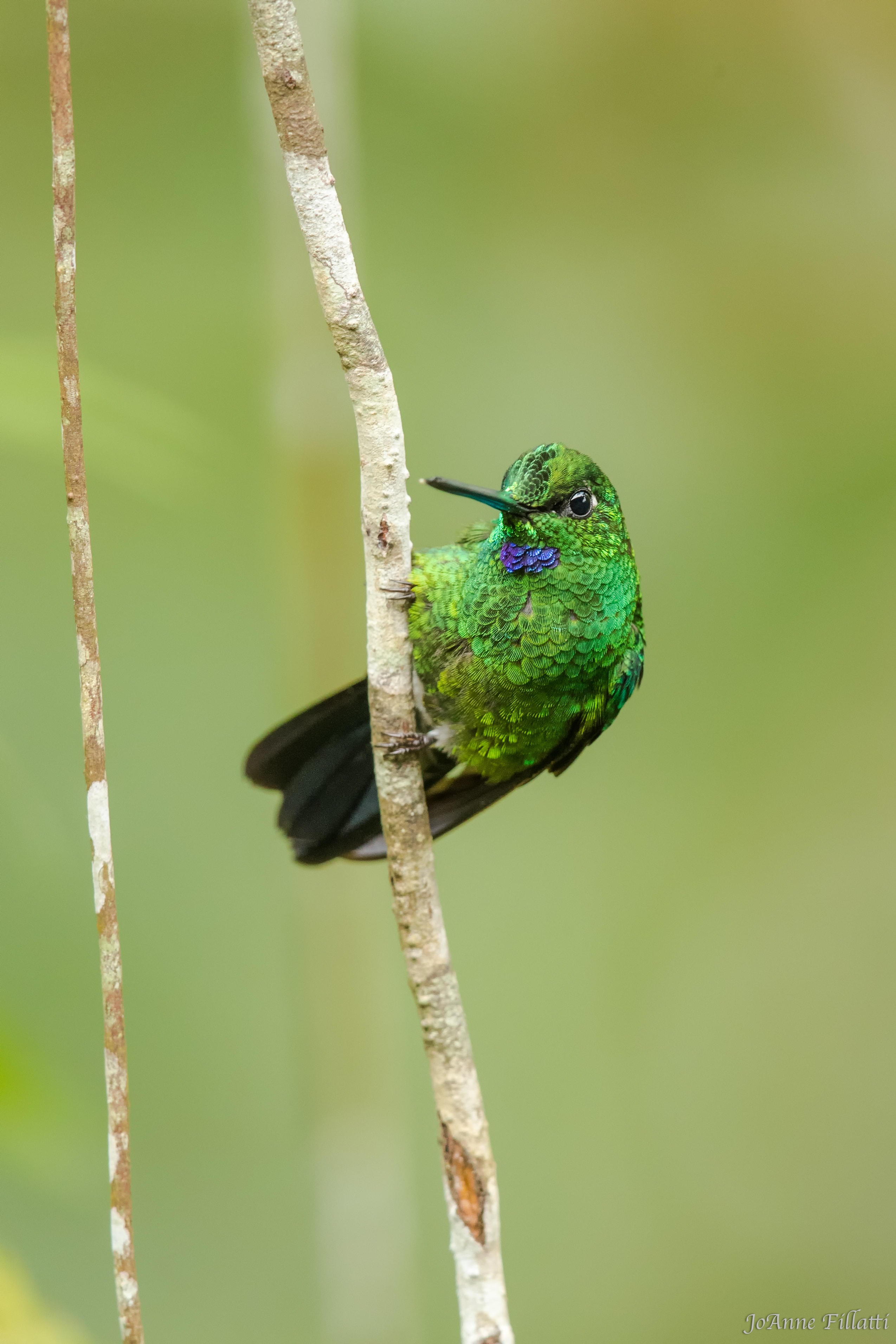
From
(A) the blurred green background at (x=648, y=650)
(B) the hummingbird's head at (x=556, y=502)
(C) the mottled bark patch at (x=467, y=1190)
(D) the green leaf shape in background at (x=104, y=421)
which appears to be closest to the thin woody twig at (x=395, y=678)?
(C) the mottled bark patch at (x=467, y=1190)

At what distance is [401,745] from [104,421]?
0.63 meters

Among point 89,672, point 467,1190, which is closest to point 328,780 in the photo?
point 467,1190

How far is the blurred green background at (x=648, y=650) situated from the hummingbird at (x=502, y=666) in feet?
2.91

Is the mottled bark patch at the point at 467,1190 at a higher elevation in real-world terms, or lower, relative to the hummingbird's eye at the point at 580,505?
lower

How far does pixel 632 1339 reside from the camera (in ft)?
13.2

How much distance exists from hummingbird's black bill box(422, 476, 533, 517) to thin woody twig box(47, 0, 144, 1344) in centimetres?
52

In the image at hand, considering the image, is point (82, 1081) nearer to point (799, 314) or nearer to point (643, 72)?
point (799, 314)

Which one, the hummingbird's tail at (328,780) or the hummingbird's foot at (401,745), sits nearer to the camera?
the hummingbird's foot at (401,745)

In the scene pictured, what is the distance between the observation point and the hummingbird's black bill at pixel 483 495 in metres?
1.64

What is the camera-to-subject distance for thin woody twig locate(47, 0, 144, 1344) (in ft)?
3.85

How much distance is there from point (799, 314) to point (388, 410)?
121 inches

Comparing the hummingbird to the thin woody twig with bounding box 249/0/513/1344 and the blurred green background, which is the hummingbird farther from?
the blurred green background

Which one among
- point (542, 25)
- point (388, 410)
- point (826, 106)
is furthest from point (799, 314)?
point (388, 410)

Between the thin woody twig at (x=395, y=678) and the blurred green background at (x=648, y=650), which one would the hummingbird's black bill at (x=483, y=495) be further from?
the blurred green background at (x=648, y=650)
